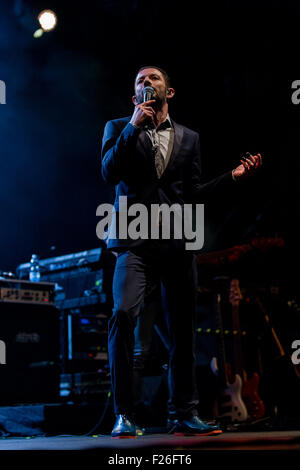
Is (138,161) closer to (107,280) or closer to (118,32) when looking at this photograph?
(107,280)

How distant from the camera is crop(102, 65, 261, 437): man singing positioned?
243 centimetres


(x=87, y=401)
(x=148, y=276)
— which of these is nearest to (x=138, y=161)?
(x=148, y=276)

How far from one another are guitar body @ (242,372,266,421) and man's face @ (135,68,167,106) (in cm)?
338

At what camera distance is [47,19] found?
633cm

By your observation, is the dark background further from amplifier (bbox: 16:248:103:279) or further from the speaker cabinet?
the speaker cabinet

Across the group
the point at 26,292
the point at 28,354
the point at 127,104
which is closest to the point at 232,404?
the point at 28,354

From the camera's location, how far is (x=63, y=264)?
5.99 meters

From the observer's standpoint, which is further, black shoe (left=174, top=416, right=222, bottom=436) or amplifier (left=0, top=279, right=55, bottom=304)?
amplifier (left=0, top=279, right=55, bottom=304)

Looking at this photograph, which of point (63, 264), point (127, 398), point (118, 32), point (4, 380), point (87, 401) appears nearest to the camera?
point (127, 398)

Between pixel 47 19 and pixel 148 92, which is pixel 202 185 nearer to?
pixel 148 92

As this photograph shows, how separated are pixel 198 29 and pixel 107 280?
306 cm

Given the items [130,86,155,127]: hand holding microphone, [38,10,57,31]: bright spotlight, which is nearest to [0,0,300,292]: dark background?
[38,10,57,31]: bright spotlight

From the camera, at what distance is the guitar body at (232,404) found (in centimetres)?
495
